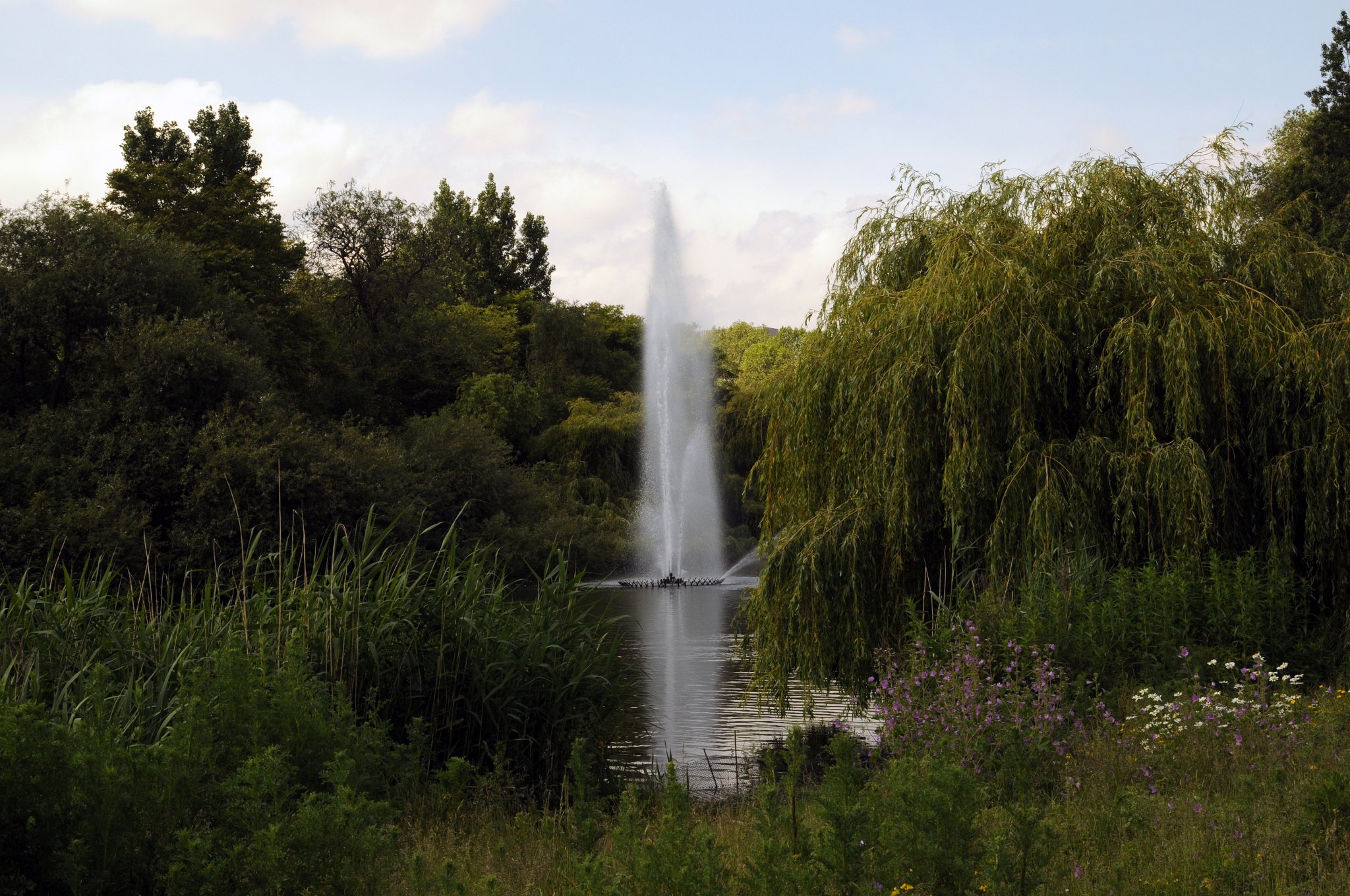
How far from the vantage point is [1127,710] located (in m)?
7.48

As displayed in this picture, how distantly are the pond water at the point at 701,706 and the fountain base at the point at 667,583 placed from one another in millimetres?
7448

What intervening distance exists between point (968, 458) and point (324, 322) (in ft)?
104

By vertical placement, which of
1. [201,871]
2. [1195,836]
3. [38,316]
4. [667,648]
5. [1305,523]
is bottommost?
[667,648]

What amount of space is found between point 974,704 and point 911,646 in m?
1.68

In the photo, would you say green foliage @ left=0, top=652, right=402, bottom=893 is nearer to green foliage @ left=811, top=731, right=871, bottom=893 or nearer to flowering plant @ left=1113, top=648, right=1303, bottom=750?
green foliage @ left=811, top=731, right=871, bottom=893

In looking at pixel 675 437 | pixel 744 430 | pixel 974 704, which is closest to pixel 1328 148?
pixel 744 430

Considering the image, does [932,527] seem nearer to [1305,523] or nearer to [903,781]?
[1305,523]

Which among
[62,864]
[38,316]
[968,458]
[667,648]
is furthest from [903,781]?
[38,316]

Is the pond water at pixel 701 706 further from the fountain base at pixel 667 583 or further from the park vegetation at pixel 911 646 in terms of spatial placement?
the fountain base at pixel 667 583

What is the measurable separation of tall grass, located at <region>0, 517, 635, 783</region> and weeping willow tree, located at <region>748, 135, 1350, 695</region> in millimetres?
2398

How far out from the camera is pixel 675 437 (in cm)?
3575

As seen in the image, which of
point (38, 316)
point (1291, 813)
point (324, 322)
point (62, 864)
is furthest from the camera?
point (324, 322)

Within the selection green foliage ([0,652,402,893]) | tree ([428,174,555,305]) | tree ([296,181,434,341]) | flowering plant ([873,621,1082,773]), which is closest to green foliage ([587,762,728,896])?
green foliage ([0,652,402,893])

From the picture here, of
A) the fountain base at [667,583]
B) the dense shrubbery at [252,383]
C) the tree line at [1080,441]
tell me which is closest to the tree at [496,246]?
the dense shrubbery at [252,383]
